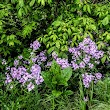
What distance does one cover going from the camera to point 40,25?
4.60 m

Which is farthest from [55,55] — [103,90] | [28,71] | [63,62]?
[103,90]

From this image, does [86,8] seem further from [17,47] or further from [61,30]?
[17,47]

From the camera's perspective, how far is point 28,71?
414 centimetres

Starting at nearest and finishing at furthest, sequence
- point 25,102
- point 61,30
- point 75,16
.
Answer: point 25,102
point 61,30
point 75,16

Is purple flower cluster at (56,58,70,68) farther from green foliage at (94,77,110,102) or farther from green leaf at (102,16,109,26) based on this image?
green leaf at (102,16,109,26)

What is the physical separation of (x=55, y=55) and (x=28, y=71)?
39cm

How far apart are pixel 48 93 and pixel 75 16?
1.09 metres

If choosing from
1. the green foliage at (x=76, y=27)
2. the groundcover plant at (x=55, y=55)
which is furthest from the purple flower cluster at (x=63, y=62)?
the green foliage at (x=76, y=27)

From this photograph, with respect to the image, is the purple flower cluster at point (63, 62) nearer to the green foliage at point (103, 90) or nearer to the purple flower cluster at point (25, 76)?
the purple flower cluster at point (25, 76)

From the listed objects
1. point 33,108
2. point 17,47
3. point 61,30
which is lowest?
point 33,108

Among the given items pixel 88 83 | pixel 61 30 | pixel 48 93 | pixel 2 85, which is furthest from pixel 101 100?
pixel 2 85

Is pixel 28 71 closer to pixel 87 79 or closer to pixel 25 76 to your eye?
pixel 25 76

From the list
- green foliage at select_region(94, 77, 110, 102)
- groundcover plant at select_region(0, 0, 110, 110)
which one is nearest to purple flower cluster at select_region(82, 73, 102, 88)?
groundcover plant at select_region(0, 0, 110, 110)

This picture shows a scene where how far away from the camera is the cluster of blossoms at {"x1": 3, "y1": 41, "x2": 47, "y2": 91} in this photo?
154 inches
